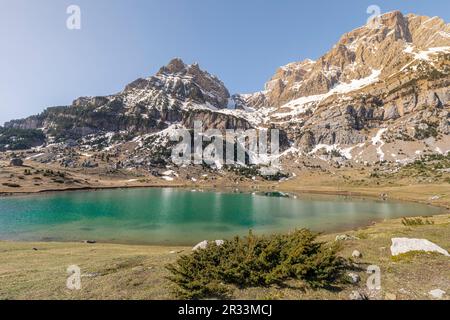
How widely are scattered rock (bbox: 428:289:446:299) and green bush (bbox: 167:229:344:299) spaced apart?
436 cm

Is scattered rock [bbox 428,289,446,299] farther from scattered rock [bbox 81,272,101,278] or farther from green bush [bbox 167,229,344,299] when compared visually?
scattered rock [bbox 81,272,101,278]

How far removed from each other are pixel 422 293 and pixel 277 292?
7.40m

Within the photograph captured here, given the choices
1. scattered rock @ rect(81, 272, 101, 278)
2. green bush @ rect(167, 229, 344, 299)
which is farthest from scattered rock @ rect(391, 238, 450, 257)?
scattered rock @ rect(81, 272, 101, 278)

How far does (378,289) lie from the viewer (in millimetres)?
14398

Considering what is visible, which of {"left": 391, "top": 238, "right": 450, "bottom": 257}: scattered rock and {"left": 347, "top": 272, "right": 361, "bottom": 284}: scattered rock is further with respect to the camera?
{"left": 391, "top": 238, "right": 450, "bottom": 257}: scattered rock

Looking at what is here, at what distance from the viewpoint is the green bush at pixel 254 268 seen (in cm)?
1398

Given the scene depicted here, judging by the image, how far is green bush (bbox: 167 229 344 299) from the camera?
1398 cm

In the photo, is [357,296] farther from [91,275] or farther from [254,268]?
[91,275]

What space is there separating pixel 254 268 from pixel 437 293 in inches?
360

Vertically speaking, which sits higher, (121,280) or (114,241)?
(121,280)
